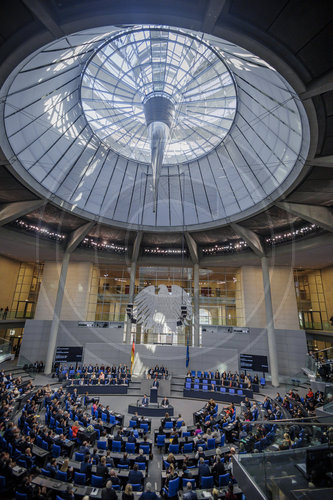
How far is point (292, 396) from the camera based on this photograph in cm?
1535

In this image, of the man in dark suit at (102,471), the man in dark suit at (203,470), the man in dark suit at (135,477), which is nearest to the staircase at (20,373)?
the man in dark suit at (102,471)

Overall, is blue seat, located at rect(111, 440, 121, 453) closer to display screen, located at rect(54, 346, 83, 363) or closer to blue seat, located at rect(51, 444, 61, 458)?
blue seat, located at rect(51, 444, 61, 458)

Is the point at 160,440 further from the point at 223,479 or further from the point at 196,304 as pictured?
the point at 196,304

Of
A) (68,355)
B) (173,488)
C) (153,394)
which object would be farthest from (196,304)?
(173,488)

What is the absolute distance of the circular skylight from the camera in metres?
14.6

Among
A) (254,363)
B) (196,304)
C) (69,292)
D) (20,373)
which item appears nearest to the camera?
(20,373)

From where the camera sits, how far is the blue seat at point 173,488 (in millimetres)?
7406

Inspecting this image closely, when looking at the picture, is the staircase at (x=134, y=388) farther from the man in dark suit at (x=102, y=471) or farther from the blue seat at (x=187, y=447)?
the man in dark suit at (x=102, y=471)

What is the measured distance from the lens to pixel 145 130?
67.4ft

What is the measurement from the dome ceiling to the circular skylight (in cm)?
7

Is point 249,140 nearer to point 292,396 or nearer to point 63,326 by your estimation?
point 292,396

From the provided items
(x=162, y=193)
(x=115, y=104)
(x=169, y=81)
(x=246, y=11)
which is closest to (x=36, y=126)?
(x=115, y=104)

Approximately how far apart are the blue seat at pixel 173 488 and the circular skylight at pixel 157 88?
18.4 metres

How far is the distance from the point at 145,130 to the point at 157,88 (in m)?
3.69
